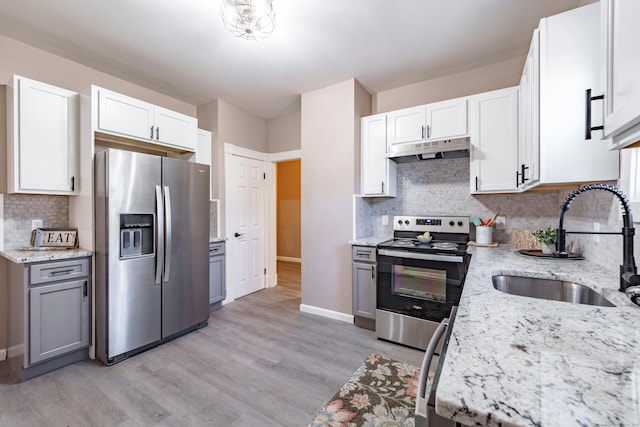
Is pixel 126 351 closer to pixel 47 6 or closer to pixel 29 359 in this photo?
pixel 29 359

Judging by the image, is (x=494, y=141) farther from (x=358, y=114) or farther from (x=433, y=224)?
(x=358, y=114)

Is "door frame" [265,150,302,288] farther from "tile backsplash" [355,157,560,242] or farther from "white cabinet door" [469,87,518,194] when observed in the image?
"white cabinet door" [469,87,518,194]

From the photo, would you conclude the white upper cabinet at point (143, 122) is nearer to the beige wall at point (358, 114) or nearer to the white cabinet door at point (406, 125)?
the beige wall at point (358, 114)

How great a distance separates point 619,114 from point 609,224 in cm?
106

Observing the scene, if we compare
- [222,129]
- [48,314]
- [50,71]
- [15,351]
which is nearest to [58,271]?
[48,314]

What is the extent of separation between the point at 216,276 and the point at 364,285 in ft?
6.10

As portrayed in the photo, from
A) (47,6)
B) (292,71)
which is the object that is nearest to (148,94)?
(47,6)

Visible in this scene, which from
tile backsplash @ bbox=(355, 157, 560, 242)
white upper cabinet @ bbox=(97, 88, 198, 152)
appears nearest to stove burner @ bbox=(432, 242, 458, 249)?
tile backsplash @ bbox=(355, 157, 560, 242)

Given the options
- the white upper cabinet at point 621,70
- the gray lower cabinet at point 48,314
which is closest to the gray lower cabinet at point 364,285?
the white upper cabinet at point 621,70

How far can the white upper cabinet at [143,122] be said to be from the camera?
8.07ft

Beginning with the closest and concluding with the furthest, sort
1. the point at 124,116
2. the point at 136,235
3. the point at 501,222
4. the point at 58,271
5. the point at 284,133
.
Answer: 1. the point at 58,271
2. the point at 136,235
3. the point at 124,116
4. the point at 501,222
5. the point at 284,133

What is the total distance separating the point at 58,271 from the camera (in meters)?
2.19

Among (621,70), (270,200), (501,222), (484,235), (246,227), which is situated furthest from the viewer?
(270,200)

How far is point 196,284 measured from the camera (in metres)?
2.90
